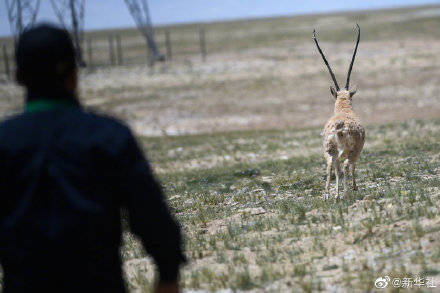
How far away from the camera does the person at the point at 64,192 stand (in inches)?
97.0

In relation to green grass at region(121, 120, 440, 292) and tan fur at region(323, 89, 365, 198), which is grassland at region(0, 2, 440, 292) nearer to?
green grass at region(121, 120, 440, 292)

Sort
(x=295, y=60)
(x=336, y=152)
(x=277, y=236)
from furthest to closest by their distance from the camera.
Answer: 1. (x=295, y=60)
2. (x=336, y=152)
3. (x=277, y=236)

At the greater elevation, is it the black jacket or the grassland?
the black jacket

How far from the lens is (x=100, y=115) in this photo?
2.57 m

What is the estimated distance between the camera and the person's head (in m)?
2.55

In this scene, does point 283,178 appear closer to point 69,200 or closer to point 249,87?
point 69,200

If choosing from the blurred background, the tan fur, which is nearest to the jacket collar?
the tan fur

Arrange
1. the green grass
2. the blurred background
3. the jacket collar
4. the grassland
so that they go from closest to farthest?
the jacket collar, the green grass, the grassland, the blurred background

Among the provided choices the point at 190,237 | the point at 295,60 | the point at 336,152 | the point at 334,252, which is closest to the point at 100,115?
the point at 334,252

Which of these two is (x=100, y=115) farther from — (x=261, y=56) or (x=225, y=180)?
(x=261, y=56)

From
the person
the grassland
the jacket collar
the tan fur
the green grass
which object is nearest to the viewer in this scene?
the person

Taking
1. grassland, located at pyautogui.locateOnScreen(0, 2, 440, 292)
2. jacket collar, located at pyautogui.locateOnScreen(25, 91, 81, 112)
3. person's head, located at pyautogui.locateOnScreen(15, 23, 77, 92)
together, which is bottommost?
grassland, located at pyautogui.locateOnScreen(0, 2, 440, 292)

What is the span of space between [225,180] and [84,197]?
8.61 meters

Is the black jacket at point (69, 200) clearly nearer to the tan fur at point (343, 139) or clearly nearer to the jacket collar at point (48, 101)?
the jacket collar at point (48, 101)
